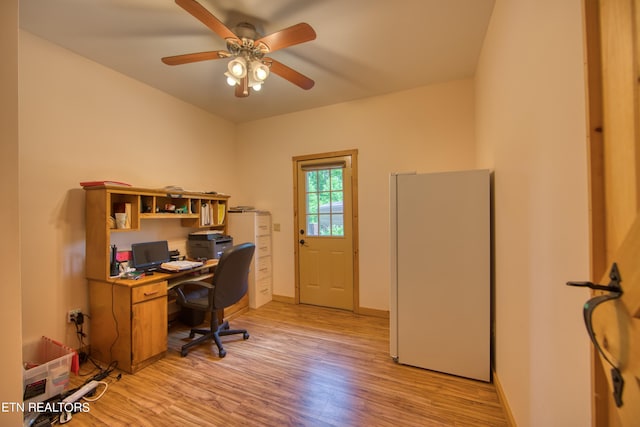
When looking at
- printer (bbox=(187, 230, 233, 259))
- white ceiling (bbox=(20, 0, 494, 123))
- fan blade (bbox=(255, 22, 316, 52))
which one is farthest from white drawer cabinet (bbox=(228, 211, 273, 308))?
fan blade (bbox=(255, 22, 316, 52))

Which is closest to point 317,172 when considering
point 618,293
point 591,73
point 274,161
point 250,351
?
point 274,161

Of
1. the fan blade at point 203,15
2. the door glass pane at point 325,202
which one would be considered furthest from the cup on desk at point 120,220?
the door glass pane at point 325,202

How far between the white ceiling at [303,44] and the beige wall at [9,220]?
2.69 ft

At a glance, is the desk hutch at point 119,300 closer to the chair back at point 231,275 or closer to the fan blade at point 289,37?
the chair back at point 231,275

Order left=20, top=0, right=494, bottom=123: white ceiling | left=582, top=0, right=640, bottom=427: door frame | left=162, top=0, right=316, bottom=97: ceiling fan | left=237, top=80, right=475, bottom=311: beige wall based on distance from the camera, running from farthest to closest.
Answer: left=237, top=80, right=475, bottom=311: beige wall < left=20, top=0, right=494, bottom=123: white ceiling < left=162, top=0, right=316, bottom=97: ceiling fan < left=582, top=0, right=640, bottom=427: door frame

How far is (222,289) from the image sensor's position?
223cm

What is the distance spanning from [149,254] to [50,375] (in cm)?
113

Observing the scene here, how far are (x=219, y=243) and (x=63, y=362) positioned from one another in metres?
1.60

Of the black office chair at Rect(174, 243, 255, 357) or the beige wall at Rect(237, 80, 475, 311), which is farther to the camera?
the beige wall at Rect(237, 80, 475, 311)

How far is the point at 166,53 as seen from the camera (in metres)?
2.24

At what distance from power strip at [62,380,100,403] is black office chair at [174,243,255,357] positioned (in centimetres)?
60

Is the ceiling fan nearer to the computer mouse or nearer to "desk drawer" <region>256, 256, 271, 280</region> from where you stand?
"desk drawer" <region>256, 256, 271, 280</region>

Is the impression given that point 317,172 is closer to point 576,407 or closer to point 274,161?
point 274,161

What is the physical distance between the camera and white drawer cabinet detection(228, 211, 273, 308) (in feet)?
11.0
